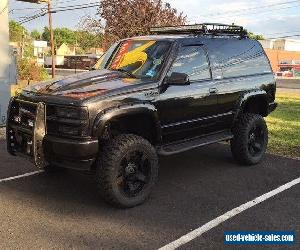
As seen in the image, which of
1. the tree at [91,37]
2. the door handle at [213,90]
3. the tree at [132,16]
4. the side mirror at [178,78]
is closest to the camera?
the side mirror at [178,78]

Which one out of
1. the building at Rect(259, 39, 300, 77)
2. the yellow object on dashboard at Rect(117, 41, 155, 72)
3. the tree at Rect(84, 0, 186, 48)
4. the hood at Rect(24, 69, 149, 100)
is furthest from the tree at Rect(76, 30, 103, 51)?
the building at Rect(259, 39, 300, 77)

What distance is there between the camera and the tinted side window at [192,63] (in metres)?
5.87

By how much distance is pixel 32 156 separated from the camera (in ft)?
16.8

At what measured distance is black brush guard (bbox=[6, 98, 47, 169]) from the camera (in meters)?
4.98

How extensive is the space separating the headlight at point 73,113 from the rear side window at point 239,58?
247cm

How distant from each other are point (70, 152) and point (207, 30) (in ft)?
10.2

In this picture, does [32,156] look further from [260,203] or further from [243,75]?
[243,75]

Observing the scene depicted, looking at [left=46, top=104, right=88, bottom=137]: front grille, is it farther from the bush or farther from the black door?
the bush

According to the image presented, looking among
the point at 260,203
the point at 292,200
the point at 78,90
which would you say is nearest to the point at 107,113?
the point at 78,90

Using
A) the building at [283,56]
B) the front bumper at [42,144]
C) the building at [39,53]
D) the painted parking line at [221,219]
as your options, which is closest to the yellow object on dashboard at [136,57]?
the front bumper at [42,144]

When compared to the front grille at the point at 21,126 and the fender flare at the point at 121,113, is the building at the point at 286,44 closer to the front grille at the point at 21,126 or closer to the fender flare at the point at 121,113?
the fender flare at the point at 121,113

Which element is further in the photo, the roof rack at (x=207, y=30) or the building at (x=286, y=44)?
the building at (x=286, y=44)

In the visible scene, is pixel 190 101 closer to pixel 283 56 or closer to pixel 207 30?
pixel 207 30

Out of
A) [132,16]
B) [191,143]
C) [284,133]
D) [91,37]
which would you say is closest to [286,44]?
[91,37]
